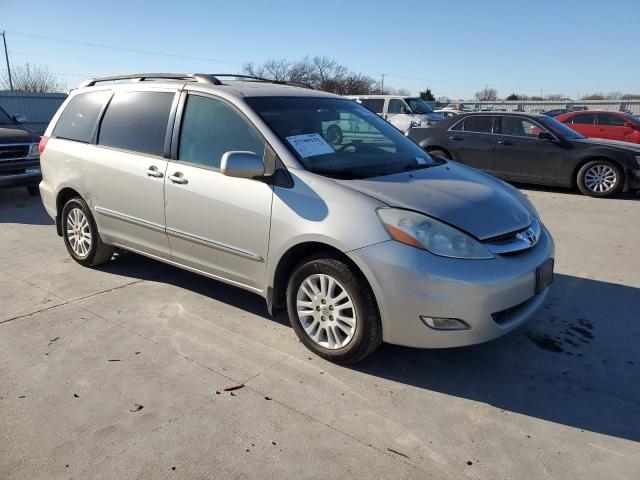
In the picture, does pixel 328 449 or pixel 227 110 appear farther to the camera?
pixel 227 110

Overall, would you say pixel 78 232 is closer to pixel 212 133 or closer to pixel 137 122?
pixel 137 122

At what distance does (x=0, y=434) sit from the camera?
2.74 meters

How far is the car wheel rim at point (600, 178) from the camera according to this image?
30.6ft

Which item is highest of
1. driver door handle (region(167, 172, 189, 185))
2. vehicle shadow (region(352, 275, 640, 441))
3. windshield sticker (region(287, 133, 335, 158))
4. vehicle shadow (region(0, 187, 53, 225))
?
windshield sticker (region(287, 133, 335, 158))

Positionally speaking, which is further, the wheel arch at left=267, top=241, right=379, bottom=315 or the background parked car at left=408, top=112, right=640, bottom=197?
the background parked car at left=408, top=112, right=640, bottom=197

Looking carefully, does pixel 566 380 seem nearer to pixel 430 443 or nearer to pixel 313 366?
pixel 430 443

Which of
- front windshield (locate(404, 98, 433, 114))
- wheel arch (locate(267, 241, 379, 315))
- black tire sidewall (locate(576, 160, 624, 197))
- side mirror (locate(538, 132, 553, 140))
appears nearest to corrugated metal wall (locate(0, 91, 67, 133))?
front windshield (locate(404, 98, 433, 114))

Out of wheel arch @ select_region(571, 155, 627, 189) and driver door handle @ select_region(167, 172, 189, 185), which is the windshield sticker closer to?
driver door handle @ select_region(167, 172, 189, 185)

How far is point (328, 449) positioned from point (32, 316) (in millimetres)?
2825

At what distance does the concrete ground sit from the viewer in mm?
2570

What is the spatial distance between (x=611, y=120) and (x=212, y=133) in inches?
581

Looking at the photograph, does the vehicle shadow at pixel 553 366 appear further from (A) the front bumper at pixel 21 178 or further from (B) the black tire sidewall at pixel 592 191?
(A) the front bumper at pixel 21 178

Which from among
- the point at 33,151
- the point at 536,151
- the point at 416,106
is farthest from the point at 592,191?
the point at 416,106

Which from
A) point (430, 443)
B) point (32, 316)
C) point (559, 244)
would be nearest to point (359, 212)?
point (430, 443)
